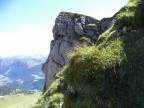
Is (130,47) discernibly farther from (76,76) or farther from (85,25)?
(85,25)

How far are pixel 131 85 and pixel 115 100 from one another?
0.96 metres

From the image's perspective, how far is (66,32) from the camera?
280ft

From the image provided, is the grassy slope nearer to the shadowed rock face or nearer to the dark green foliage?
the dark green foliage

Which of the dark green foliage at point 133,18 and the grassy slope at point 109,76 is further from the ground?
the dark green foliage at point 133,18

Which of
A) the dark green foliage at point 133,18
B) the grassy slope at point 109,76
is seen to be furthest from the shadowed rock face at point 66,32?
the grassy slope at point 109,76

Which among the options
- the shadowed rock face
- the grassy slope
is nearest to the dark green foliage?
the grassy slope

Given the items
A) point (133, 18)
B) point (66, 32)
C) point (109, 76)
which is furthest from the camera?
point (66, 32)

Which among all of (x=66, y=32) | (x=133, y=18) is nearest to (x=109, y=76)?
(x=133, y=18)

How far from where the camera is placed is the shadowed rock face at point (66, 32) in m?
80.5

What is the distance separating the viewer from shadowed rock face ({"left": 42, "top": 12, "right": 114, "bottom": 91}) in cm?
8050

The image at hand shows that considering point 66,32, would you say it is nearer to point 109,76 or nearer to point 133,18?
point 133,18

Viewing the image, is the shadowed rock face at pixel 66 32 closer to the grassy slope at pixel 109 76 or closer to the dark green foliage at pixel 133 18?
the dark green foliage at pixel 133 18

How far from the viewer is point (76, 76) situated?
515 inches

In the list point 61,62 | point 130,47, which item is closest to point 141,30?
point 130,47
